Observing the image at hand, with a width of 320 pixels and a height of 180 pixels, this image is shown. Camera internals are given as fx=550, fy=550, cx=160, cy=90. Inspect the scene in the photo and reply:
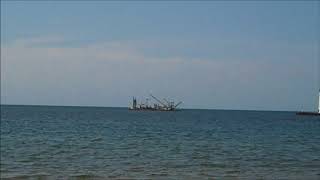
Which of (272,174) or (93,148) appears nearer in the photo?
(272,174)

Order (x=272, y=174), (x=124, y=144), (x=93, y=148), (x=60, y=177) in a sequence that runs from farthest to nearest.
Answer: (x=124, y=144), (x=93, y=148), (x=272, y=174), (x=60, y=177)

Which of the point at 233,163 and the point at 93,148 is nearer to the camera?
the point at 233,163

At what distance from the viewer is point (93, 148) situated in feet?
132

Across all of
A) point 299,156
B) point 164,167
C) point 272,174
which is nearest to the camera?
point 272,174

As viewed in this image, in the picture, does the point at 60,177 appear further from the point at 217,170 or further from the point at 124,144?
the point at 124,144

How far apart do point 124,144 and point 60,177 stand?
2050 cm

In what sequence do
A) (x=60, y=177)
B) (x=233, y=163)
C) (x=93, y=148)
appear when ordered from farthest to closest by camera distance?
(x=93, y=148)
(x=233, y=163)
(x=60, y=177)

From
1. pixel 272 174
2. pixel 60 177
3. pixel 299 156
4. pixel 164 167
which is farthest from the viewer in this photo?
pixel 299 156

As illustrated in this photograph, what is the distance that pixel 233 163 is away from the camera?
30.7m

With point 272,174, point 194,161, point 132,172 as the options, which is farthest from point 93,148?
point 272,174

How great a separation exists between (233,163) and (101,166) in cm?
746

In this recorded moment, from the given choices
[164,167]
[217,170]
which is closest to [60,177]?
[164,167]

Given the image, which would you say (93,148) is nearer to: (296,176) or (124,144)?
(124,144)

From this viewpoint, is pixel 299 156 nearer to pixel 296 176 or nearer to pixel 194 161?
pixel 194 161
